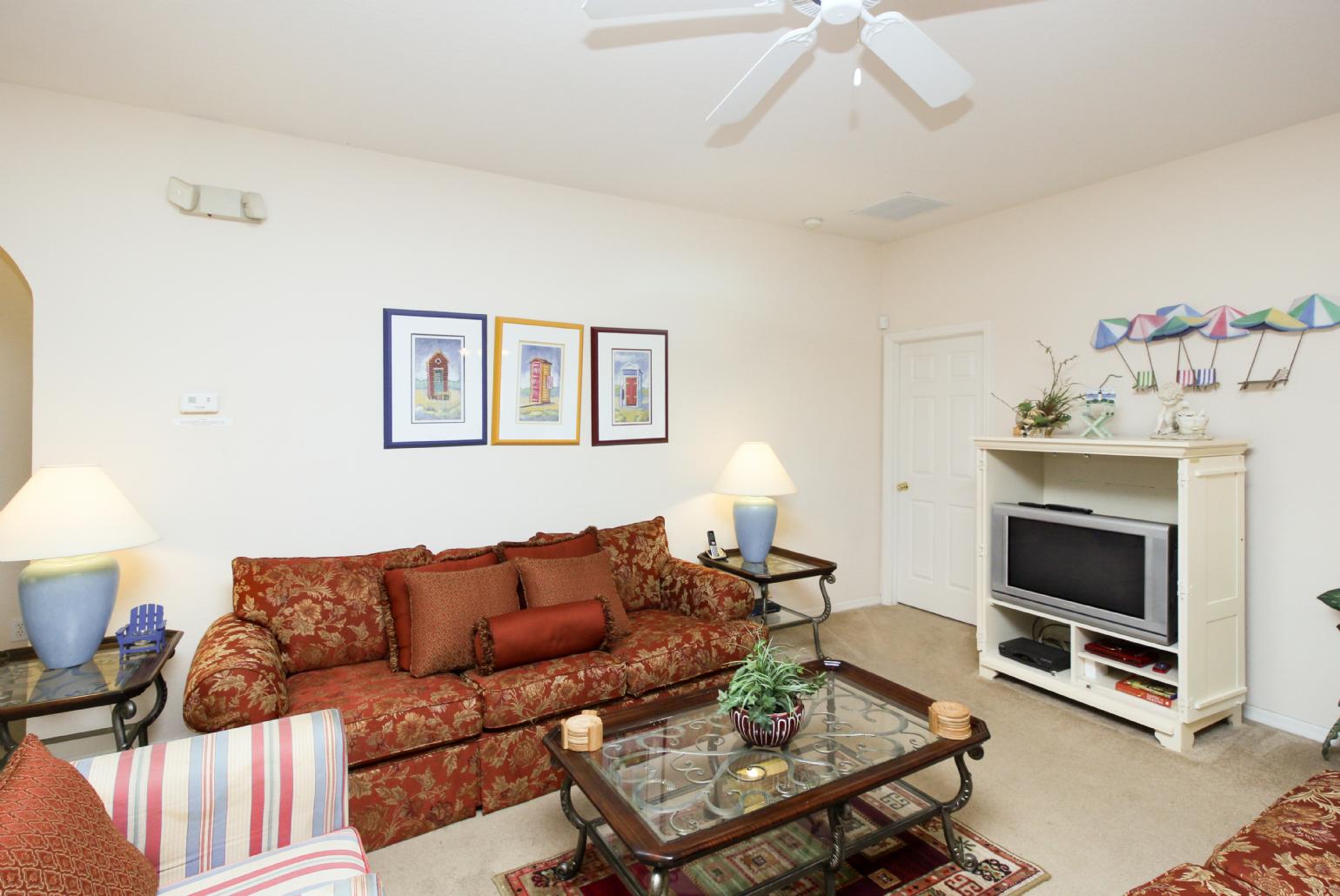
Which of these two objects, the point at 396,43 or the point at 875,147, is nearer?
the point at 396,43

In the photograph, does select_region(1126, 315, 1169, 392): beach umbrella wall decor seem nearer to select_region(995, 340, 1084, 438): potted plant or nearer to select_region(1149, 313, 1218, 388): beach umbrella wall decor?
select_region(1149, 313, 1218, 388): beach umbrella wall decor

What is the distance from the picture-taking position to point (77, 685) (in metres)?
2.19

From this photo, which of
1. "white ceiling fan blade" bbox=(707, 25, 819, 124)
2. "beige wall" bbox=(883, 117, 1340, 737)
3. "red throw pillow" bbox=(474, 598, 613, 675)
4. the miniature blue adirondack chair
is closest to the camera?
"white ceiling fan blade" bbox=(707, 25, 819, 124)

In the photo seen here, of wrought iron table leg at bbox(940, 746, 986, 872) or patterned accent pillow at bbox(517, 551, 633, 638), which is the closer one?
wrought iron table leg at bbox(940, 746, 986, 872)

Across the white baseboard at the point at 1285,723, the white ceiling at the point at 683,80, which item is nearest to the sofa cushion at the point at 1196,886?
the white baseboard at the point at 1285,723

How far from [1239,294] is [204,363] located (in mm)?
4716

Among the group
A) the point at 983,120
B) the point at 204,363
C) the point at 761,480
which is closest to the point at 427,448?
the point at 204,363

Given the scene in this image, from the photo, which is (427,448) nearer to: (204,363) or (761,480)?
(204,363)

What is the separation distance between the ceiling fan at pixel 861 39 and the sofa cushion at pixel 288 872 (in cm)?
212

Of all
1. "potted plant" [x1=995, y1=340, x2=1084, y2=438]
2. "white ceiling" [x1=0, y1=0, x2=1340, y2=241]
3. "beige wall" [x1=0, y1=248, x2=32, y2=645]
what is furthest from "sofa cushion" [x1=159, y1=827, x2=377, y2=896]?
"potted plant" [x1=995, y1=340, x2=1084, y2=438]

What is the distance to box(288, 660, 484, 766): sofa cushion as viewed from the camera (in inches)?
88.8

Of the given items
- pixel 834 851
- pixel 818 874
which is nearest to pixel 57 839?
pixel 834 851

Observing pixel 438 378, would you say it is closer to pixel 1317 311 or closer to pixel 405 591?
pixel 405 591

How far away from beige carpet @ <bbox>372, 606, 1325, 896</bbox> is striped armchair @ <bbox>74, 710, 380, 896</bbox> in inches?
24.1
